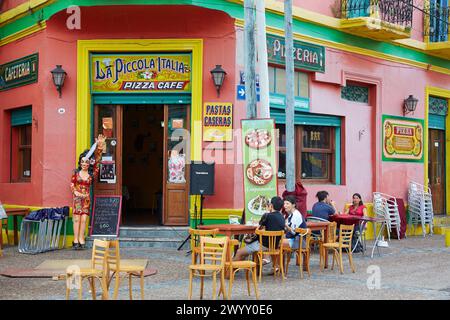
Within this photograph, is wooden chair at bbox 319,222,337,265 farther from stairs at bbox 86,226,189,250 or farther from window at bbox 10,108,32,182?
window at bbox 10,108,32,182

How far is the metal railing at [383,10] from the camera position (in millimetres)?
17734

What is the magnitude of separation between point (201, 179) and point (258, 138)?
2.00 metres

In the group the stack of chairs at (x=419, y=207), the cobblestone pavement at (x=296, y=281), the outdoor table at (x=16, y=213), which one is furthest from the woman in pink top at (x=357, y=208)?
the outdoor table at (x=16, y=213)

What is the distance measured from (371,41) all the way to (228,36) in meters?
4.97

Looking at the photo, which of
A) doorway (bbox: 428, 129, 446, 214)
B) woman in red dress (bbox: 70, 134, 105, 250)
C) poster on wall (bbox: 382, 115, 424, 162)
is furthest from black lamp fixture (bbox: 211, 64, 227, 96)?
doorway (bbox: 428, 129, 446, 214)

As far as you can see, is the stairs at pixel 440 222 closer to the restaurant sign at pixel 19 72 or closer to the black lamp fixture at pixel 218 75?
the black lamp fixture at pixel 218 75

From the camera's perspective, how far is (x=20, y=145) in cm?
1772

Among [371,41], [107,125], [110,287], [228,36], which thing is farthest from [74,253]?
[371,41]

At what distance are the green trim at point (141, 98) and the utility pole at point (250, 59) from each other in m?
2.47

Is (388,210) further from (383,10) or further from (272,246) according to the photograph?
(272,246)

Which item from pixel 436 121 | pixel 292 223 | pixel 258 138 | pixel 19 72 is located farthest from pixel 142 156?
pixel 292 223

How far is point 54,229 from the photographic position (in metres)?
14.8

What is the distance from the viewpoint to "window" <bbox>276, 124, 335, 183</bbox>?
17.2m
